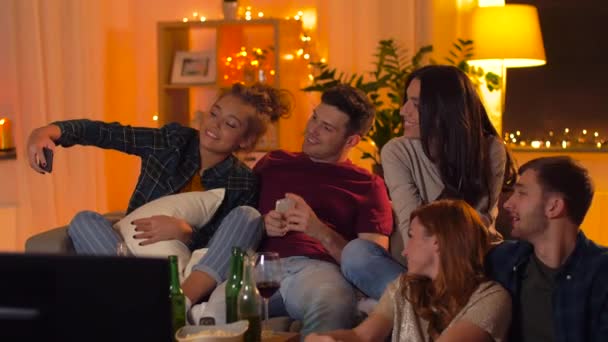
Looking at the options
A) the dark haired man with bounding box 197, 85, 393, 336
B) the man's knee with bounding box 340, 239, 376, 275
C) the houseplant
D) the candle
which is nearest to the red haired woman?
the man's knee with bounding box 340, 239, 376, 275

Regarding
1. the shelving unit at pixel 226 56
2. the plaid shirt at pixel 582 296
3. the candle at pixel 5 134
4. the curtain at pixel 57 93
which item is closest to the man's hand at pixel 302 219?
the plaid shirt at pixel 582 296

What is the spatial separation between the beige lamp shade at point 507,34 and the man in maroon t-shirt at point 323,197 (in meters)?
1.41

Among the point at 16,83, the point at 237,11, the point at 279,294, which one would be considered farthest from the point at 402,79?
the point at 16,83

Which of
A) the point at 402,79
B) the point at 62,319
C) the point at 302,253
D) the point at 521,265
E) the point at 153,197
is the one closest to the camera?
the point at 62,319

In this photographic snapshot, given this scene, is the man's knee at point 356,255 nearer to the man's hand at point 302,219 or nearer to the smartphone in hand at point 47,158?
the man's hand at point 302,219

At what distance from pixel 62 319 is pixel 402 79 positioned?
146 inches

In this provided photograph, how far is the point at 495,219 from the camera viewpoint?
129 inches

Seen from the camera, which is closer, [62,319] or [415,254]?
[62,319]

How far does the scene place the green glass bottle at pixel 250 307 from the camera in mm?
2262

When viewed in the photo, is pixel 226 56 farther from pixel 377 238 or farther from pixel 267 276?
pixel 267 276

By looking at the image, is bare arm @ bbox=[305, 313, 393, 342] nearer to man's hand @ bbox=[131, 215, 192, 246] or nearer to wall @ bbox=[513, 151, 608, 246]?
man's hand @ bbox=[131, 215, 192, 246]

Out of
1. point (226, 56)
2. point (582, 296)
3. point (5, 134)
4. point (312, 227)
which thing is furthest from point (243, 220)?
point (5, 134)

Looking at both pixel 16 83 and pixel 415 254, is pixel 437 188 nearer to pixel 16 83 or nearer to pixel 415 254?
pixel 415 254

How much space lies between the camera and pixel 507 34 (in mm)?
4590
